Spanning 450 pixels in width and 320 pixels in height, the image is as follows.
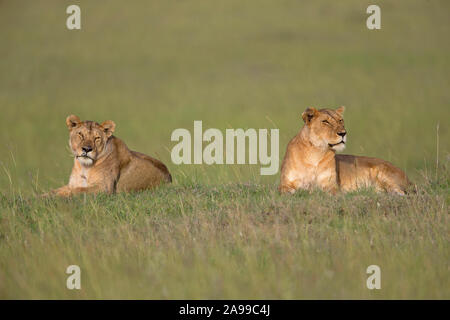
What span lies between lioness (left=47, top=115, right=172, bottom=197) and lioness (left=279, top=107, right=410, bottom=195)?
2.35 metres

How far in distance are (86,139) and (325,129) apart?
3.57 metres

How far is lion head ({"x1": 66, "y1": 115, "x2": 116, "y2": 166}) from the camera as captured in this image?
468 inches

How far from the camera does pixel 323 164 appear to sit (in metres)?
11.9

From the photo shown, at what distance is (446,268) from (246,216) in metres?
2.77

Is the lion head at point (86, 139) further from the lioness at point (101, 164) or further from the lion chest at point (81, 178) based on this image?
the lion chest at point (81, 178)

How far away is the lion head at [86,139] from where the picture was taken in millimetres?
11883

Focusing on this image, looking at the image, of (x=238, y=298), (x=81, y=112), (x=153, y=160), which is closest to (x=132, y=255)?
(x=238, y=298)

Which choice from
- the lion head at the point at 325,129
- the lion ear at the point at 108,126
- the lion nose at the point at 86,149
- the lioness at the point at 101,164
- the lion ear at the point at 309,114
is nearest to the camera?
the lion head at the point at 325,129

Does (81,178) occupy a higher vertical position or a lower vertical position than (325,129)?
lower

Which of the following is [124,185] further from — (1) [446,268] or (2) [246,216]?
(1) [446,268]

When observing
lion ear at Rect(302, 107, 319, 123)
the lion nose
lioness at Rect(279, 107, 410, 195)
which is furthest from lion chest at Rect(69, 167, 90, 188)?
lion ear at Rect(302, 107, 319, 123)

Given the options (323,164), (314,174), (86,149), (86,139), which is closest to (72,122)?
(86,139)

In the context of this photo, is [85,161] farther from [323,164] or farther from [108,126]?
[323,164]

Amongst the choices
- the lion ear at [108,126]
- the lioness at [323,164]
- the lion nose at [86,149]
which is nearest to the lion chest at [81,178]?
the lion nose at [86,149]
